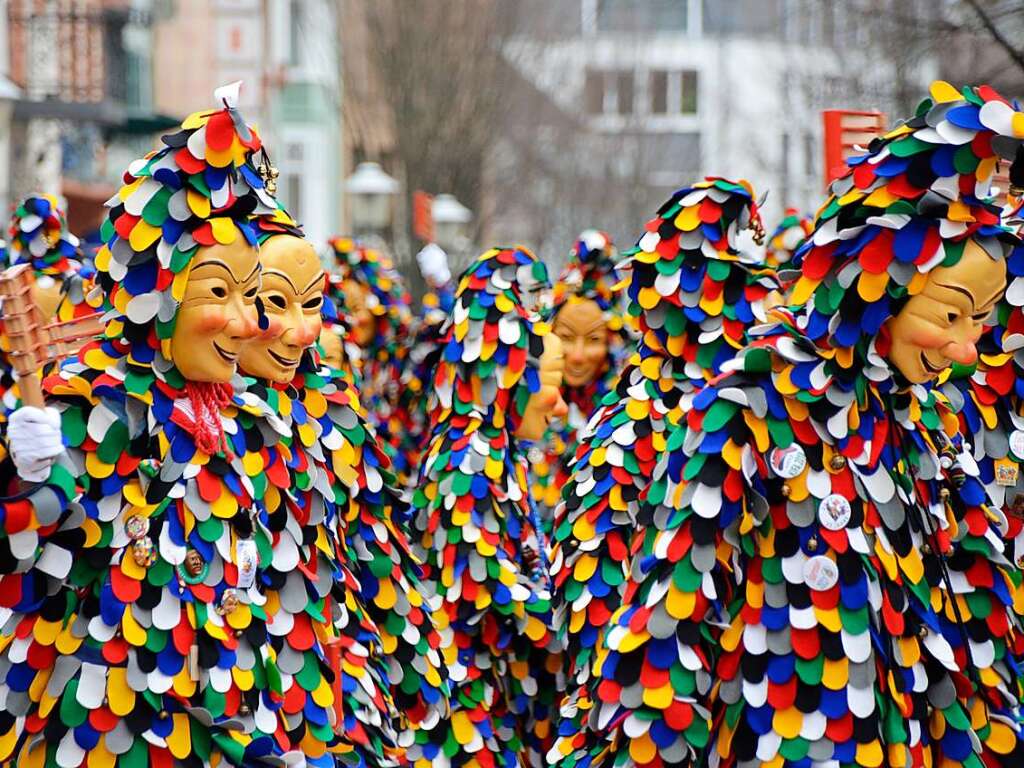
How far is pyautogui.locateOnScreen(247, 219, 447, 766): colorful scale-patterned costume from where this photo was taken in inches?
181

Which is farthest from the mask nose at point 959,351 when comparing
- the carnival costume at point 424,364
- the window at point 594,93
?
the window at point 594,93

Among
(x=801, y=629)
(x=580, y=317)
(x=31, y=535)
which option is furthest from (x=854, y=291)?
(x=580, y=317)

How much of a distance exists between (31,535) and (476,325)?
2.65 m

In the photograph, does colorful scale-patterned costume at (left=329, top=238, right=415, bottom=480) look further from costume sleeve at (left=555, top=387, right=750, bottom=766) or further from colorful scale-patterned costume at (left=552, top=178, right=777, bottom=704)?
costume sleeve at (left=555, top=387, right=750, bottom=766)

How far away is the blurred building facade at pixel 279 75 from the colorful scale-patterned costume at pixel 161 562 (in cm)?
1687

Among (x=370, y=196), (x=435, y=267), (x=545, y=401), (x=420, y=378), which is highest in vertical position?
(x=370, y=196)

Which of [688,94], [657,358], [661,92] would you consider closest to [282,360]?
[657,358]

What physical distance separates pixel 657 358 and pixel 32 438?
8.59ft

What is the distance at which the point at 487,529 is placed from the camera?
589 cm

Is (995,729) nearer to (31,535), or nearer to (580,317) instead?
(31,535)

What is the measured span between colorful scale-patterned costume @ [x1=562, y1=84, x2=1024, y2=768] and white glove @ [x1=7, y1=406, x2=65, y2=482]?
142 centimetres

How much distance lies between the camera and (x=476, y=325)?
614cm

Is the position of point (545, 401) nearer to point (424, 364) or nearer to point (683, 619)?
point (424, 364)

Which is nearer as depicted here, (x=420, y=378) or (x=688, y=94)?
(x=420, y=378)
